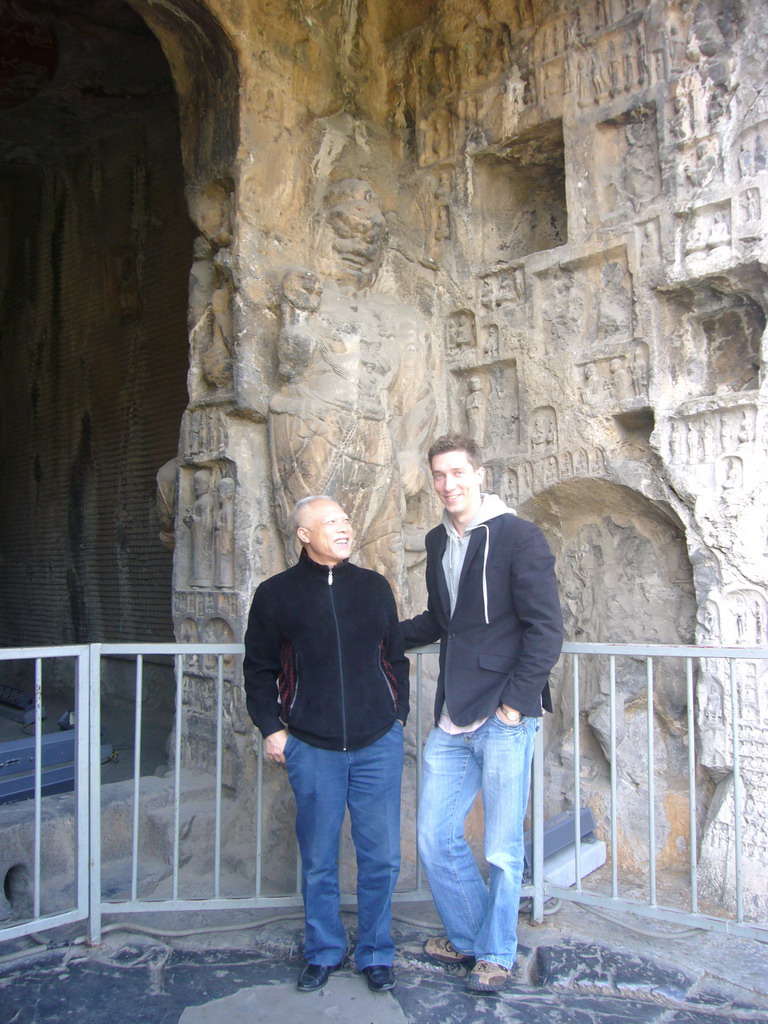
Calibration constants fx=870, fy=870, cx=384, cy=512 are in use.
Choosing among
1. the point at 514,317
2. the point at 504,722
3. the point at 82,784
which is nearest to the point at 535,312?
the point at 514,317

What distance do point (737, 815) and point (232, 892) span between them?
2.55 m

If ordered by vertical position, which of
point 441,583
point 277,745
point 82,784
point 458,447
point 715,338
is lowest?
point 82,784

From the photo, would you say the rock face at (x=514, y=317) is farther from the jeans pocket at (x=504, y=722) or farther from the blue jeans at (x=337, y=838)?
the jeans pocket at (x=504, y=722)

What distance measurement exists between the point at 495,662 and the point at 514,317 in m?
3.01

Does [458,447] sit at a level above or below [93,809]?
above

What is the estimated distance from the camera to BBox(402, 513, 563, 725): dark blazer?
104 inches

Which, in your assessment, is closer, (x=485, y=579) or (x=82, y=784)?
(x=485, y=579)

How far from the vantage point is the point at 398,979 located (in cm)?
286

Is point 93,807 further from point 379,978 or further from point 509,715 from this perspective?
point 509,715

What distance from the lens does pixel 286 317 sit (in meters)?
4.75

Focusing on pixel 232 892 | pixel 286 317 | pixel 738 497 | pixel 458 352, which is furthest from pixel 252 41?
pixel 232 892

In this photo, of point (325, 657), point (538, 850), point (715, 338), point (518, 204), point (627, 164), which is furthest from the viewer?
point (518, 204)

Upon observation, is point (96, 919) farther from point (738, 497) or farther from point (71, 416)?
point (71, 416)

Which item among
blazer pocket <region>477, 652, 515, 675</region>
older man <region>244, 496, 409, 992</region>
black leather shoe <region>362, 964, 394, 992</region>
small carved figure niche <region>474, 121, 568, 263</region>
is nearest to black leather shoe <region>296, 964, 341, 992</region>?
older man <region>244, 496, 409, 992</region>
